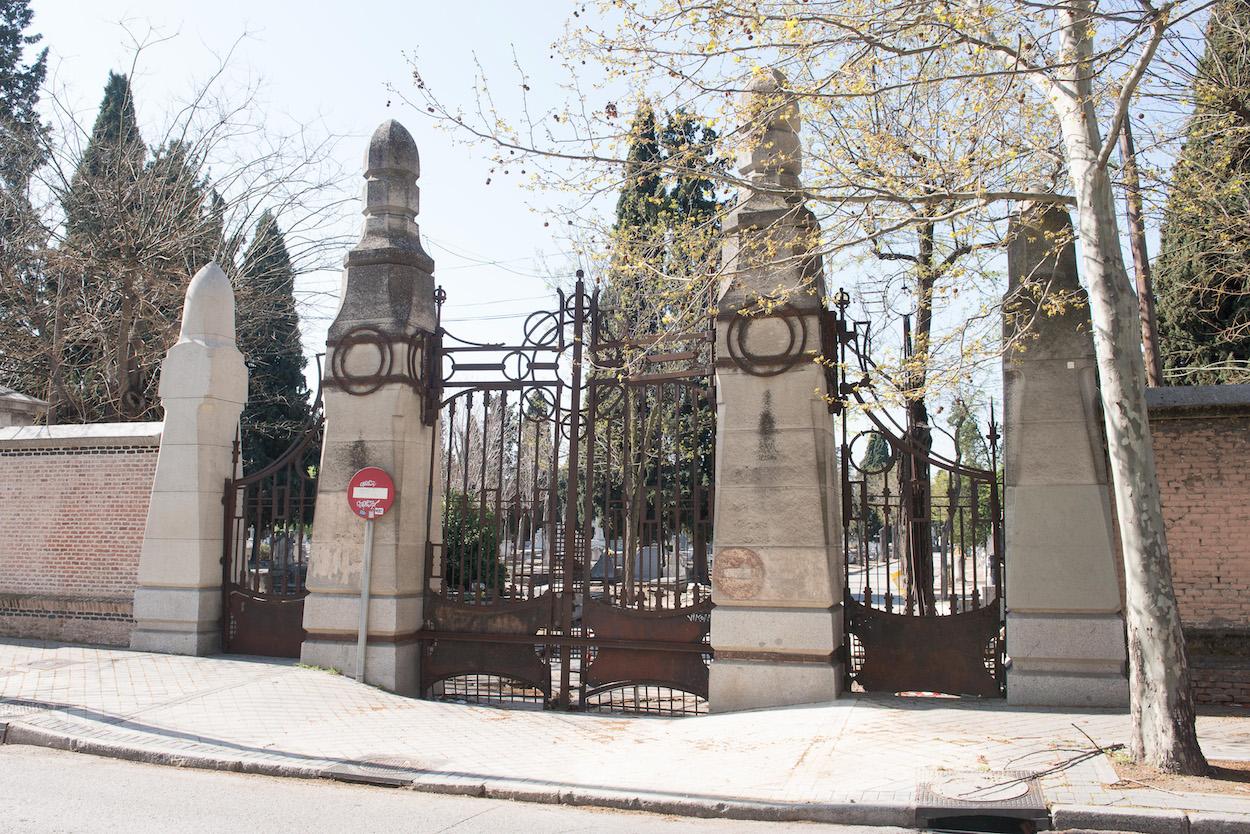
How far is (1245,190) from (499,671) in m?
Answer: 11.5

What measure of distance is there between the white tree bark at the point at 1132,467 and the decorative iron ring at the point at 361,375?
7248 millimetres

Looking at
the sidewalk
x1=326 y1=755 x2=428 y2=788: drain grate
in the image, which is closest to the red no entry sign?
the sidewalk

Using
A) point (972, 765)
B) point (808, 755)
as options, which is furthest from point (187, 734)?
point (972, 765)

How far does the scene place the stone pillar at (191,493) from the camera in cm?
1154

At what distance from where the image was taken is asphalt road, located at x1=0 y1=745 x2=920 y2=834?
19.3ft

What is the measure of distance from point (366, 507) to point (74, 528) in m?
4.72

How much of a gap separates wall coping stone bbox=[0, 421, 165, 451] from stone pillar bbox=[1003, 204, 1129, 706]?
10052mm

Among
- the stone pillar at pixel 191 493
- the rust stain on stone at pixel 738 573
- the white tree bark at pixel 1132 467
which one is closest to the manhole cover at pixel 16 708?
the stone pillar at pixel 191 493

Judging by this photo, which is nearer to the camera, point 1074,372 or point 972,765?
point 972,765

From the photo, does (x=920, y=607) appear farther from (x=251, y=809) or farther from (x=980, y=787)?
(x=251, y=809)

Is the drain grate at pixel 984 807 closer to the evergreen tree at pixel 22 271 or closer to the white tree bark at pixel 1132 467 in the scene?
the white tree bark at pixel 1132 467

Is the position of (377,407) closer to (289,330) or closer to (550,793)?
(550,793)

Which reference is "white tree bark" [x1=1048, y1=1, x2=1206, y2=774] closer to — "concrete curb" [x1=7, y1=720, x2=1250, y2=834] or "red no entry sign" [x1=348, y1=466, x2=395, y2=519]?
"concrete curb" [x1=7, y1=720, x2=1250, y2=834]

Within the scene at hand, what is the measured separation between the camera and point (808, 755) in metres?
7.48
